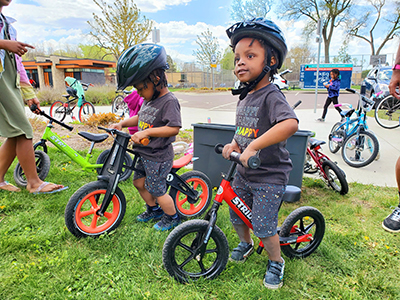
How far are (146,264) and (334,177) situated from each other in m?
2.71

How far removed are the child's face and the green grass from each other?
4.74ft

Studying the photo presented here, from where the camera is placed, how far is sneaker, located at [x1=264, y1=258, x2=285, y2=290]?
1.85 metres

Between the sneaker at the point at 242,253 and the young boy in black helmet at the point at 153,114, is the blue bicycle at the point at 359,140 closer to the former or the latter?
the sneaker at the point at 242,253

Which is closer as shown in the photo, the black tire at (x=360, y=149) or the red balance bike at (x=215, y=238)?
the red balance bike at (x=215, y=238)

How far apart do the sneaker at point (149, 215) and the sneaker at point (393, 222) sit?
229cm

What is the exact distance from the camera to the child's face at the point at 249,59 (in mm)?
1612

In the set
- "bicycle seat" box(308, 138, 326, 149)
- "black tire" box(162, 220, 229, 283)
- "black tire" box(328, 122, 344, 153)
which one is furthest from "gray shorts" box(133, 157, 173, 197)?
"black tire" box(328, 122, 344, 153)

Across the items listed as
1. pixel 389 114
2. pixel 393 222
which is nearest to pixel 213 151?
pixel 393 222

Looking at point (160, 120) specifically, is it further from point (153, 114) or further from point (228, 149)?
point (228, 149)

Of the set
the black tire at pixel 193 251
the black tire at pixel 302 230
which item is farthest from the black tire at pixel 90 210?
the black tire at pixel 302 230

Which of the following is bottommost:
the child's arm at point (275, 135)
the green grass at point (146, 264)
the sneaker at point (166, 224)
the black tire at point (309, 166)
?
the green grass at point (146, 264)

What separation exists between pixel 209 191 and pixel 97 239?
1282 mm

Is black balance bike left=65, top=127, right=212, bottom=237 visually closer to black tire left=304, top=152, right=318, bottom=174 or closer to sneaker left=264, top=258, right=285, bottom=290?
sneaker left=264, top=258, right=285, bottom=290

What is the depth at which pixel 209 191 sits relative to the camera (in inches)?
119
